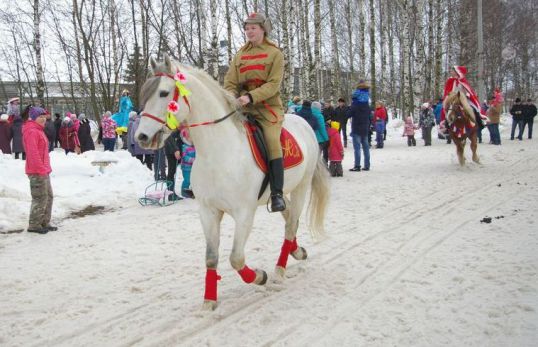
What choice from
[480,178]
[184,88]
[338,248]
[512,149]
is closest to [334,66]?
[512,149]

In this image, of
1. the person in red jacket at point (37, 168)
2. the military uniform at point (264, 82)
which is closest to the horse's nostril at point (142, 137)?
the military uniform at point (264, 82)

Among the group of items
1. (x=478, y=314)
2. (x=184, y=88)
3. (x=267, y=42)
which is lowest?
(x=478, y=314)

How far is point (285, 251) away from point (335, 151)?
25.0 feet

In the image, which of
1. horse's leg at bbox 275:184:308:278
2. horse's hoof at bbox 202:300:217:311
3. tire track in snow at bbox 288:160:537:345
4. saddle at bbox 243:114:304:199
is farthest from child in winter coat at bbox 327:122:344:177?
horse's hoof at bbox 202:300:217:311

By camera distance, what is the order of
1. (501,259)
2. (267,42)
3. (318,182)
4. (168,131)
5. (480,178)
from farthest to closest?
(480,178) → (318,182) → (501,259) → (267,42) → (168,131)

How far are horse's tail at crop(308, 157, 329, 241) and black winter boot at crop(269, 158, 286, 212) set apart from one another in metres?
1.47

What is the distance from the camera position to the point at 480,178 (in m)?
10.5

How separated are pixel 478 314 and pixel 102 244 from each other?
5174 mm

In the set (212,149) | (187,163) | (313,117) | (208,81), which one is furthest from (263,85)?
(313,117)

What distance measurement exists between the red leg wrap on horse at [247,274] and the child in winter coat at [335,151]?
8338mm

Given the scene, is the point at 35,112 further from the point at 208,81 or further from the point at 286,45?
the point at 286,45

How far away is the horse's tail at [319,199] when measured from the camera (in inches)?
222

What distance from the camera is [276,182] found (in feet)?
14.0

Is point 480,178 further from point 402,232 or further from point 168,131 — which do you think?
point 168,131
